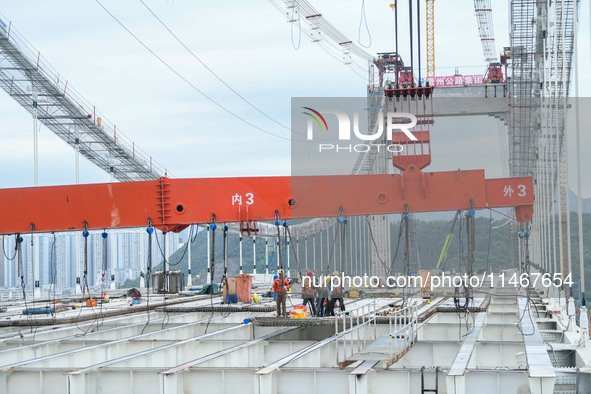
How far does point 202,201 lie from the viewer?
66.5 ft

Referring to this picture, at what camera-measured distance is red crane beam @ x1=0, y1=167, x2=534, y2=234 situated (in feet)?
63.8

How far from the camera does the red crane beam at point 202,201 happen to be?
1944 cm

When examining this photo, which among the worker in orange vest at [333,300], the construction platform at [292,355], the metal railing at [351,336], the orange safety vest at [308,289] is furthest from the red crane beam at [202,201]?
the orange safety vest at [308,289]

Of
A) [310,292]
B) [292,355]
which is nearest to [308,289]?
[310,292]

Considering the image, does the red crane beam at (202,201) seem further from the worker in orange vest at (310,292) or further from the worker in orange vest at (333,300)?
the worker in orange vest at (310,292)

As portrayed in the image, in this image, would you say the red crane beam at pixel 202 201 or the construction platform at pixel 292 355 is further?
the red crane beam at pixel 202 201

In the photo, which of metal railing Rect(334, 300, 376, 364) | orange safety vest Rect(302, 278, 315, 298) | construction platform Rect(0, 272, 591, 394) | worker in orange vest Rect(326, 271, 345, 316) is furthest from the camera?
orange safety vest Rect(302, 278, 315, 298)

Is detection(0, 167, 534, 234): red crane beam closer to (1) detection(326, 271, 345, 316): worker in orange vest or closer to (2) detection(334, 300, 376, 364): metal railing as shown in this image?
(2) detection(334, 300, 376, 364): metal railing

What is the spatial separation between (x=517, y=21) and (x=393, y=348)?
40.5 meters

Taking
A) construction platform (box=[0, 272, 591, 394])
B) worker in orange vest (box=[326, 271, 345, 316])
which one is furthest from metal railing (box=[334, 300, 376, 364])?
worker in orange vest (box=[326, 271, 345, 316])

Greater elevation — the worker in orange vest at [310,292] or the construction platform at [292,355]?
the worker in orange vest at [310,292]

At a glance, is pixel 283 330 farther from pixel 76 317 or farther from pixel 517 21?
pixel 517 21

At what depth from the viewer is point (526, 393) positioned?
46.9ft

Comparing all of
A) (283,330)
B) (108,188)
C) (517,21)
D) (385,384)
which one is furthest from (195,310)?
(517,21)
